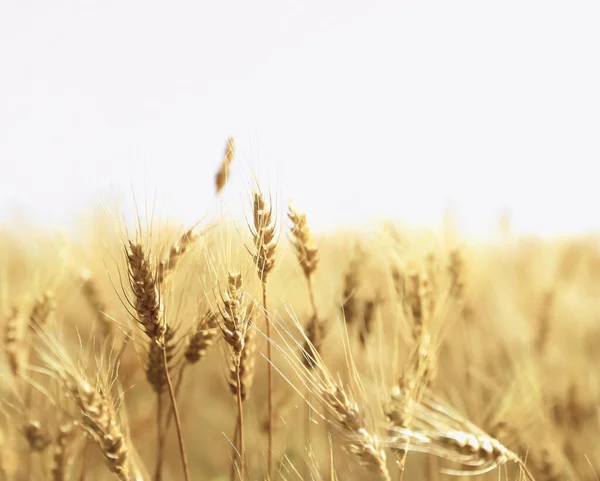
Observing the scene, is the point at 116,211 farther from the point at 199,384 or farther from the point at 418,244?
the point at 199,384

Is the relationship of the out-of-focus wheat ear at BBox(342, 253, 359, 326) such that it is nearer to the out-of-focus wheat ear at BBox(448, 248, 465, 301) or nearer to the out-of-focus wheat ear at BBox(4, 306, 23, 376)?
the out-of-focus wheat ear at BBox(448, 248, 465, 301)

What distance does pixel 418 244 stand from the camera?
151 cm

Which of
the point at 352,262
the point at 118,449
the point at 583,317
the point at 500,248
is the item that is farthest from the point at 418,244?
the point at 500,248

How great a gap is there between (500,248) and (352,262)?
2.67 metres

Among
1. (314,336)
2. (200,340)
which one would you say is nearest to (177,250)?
(200,340)

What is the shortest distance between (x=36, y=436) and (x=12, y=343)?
0.25 metres

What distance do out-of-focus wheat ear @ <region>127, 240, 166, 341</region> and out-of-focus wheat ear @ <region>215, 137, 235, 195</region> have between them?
1.02ft

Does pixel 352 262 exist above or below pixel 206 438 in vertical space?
above

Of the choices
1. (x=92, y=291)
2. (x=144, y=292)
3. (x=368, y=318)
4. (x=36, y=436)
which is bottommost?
(x=36, y=436)

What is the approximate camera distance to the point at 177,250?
1.11 metres

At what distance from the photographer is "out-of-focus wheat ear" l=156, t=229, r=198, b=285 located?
1055 mm

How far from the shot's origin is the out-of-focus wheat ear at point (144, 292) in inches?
34.8

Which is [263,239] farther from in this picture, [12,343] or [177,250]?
[12,343]

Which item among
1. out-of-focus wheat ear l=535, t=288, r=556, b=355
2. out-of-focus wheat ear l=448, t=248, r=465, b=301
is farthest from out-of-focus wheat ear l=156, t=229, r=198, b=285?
out-of-focus wheat ear l=535, t=288, r=556, b=355
